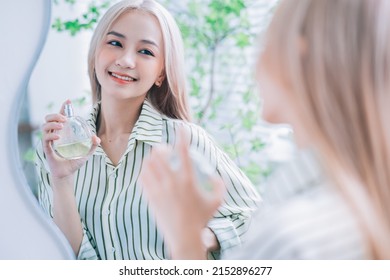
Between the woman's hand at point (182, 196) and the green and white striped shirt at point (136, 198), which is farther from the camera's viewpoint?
the green and white striped shirt at point (136, 198)

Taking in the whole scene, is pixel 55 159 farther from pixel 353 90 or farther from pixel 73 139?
pixel 353 90

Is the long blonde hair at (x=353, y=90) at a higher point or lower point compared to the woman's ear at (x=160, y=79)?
lower

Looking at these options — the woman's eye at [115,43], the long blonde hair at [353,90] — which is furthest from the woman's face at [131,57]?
the long blonde hair at [353,90]

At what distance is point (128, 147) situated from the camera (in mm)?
1141

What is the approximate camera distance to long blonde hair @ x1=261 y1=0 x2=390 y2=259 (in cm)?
83

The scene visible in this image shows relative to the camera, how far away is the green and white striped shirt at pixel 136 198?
111cm

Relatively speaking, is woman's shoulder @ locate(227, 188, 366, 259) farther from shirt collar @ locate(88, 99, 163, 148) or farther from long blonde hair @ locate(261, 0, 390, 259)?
shirt collar @ locate(88, 99, 163, 148)

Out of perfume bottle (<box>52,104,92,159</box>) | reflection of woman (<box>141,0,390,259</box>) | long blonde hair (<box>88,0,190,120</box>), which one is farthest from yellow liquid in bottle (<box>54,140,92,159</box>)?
reflection of woman (<box>141,0,390,259</box>)

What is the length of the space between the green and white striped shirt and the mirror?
0.10 metres

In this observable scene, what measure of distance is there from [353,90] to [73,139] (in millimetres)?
598

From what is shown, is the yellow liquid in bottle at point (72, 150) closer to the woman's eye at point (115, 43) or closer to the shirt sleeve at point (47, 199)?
the shirt sleeve at point (47, 199)

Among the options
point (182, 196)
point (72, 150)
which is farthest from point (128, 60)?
point (182, 196)
